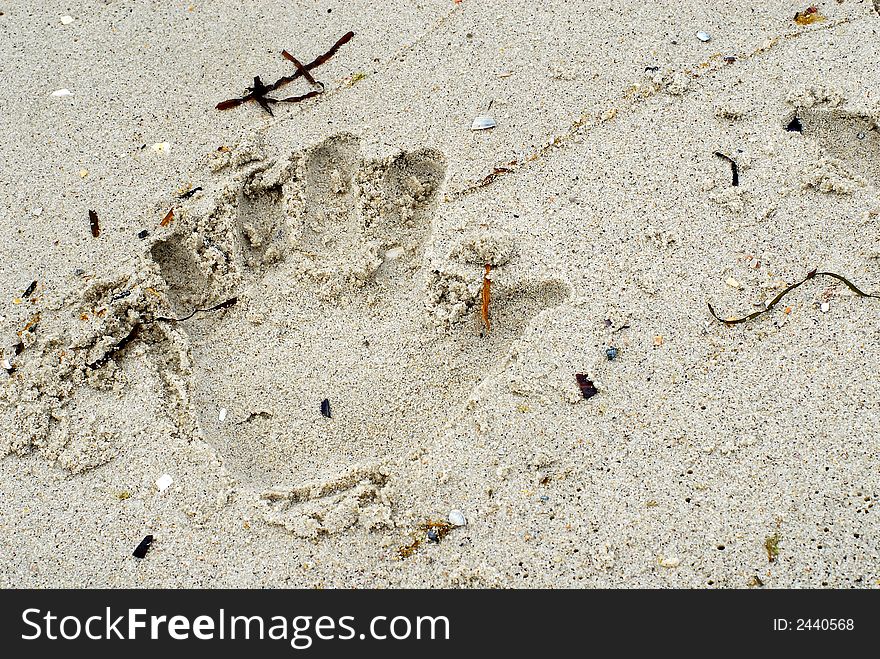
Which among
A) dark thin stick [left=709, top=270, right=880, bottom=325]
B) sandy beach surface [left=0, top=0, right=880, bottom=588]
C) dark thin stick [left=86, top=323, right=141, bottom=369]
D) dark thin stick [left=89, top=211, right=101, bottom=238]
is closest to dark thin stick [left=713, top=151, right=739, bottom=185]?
sandy beach surface [left=0, top=0, right=880, bottom=588]

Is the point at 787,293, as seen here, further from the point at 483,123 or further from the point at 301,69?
the point at 301,69

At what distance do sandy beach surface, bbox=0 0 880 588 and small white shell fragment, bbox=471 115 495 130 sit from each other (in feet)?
0.08

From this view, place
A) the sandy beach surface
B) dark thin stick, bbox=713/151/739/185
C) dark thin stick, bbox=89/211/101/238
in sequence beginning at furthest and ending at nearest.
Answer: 1. dark thin stick, bbox=89/211/101/238
2. dark thin stick, bbox=713/151/739/185
3. the sandy beach surface

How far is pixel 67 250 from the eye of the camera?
2.43 m

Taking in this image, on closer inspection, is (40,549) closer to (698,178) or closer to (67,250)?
(67,250)

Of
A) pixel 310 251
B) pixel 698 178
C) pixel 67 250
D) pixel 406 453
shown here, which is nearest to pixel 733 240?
pixel 698 178

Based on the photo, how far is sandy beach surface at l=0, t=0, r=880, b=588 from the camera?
1.91 m

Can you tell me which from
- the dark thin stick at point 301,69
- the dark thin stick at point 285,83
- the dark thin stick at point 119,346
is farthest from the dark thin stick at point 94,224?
the dark thin stick at point 301,69

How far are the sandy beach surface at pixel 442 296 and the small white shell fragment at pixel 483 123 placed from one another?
0.08ft

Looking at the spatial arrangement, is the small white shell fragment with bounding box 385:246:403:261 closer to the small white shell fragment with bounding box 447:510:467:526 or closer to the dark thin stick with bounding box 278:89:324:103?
the dark thin stick with bounding box 278:89:324:103

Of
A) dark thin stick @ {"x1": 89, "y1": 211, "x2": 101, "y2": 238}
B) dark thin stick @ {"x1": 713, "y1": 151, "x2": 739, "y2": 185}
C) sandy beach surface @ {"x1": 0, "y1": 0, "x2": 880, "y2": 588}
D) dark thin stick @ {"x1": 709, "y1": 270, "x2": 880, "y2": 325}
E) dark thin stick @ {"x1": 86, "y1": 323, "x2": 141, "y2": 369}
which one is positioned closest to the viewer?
sandy beach surface @ {"x1": 0, "y1": 0, "x2": 880, "y2": 588}

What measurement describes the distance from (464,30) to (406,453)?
1.63 m

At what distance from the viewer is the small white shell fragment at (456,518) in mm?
1918

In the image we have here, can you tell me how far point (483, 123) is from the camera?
2.54 m
